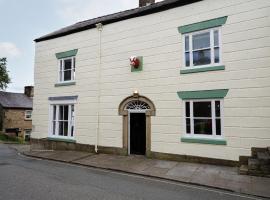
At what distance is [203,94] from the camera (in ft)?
34.3

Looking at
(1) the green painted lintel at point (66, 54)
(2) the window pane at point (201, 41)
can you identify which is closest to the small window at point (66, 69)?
(1) the green painted lintel at point (66, 54)

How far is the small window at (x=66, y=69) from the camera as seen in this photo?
14.8 m

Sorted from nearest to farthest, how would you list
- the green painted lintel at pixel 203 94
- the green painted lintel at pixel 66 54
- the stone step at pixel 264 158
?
the stone step at pixel 264 158, the green painted lintel at pixel 203 94, the green painted lintel at pixel 66 54

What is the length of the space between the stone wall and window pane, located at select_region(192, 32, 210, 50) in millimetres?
32181

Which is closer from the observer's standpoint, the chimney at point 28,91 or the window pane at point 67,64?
the window pane at point 67,64

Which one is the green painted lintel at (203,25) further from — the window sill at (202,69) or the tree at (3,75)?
the tree at (3,75)

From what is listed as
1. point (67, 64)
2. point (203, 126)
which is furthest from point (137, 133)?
point (67, 64)

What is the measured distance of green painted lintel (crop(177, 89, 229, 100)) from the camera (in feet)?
33.0

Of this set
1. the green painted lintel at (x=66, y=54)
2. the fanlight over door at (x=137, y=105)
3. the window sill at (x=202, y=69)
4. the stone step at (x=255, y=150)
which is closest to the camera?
the stone step at (x=255, y=150)

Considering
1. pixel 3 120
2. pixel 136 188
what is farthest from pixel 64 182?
pixel 3 120

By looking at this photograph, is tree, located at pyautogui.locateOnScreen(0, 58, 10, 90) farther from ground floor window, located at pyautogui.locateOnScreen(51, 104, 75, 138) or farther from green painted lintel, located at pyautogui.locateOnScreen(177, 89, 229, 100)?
green painted lintel, located at pyautogui.locateOnScreen(177, 89, 229, 100)

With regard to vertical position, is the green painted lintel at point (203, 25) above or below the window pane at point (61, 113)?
above

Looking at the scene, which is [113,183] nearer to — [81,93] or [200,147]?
[200,147]

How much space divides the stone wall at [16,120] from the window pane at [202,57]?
3215 cm
